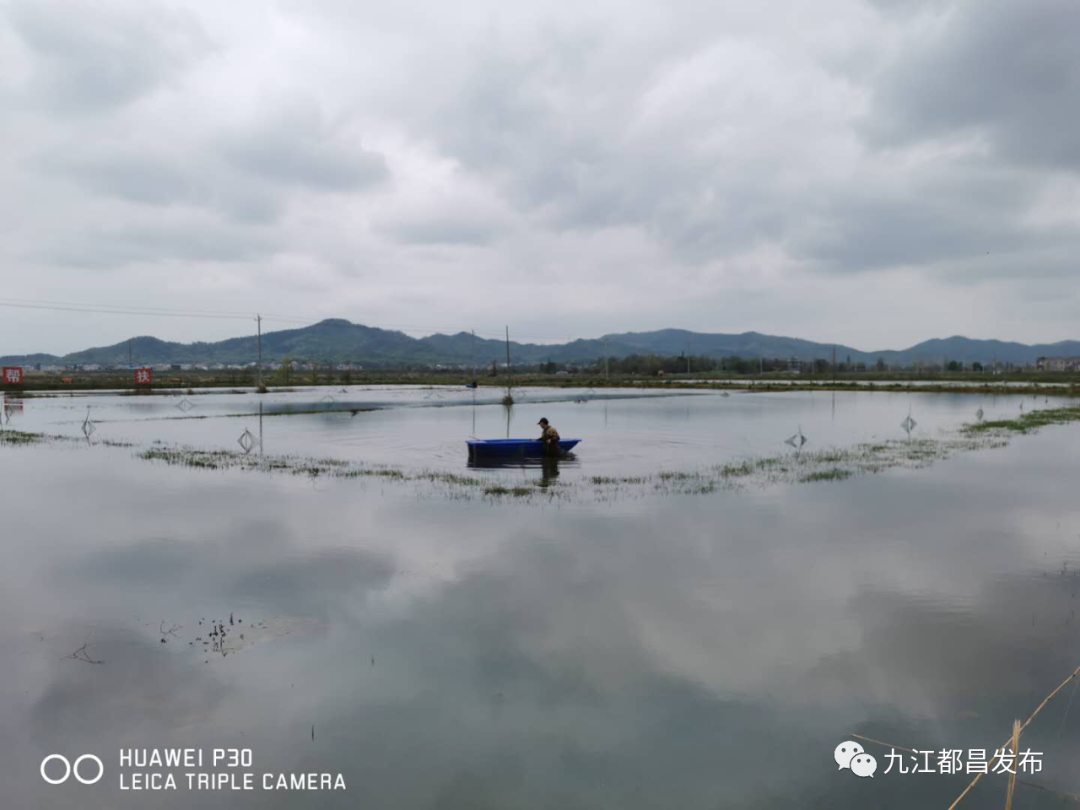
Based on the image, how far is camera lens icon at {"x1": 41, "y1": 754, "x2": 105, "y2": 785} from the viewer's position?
279 inches

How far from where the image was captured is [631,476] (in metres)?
24.6

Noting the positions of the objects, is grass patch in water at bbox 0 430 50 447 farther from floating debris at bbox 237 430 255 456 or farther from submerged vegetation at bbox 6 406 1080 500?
floating debris at bbox 237 430 255 456

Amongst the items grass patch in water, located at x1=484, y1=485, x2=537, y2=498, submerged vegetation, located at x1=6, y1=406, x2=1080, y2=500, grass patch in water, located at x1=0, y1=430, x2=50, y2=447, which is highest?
grass patch in water, located at x1=0, y1=430, x2=50, y2=447

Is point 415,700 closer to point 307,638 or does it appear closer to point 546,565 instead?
point 307,638

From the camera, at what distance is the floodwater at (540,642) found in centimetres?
726

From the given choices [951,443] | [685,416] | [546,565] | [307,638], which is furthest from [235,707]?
[685,416]

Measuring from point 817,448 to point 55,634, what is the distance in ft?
100

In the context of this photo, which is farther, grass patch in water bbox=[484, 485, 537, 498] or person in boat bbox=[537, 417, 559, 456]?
person in boat bbox=[537, 417, 559, 456]

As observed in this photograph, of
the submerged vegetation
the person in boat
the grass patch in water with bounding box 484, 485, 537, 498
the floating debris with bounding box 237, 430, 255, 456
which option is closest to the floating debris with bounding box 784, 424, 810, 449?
the submerged vegetation

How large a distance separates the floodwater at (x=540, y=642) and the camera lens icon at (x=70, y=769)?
9 cm

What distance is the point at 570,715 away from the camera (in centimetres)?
820

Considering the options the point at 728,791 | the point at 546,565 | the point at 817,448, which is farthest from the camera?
the point at 817,448

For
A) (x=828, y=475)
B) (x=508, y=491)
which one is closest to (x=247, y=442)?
(x=508, y=491)

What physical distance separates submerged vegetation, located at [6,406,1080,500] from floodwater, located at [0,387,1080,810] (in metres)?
1.69
